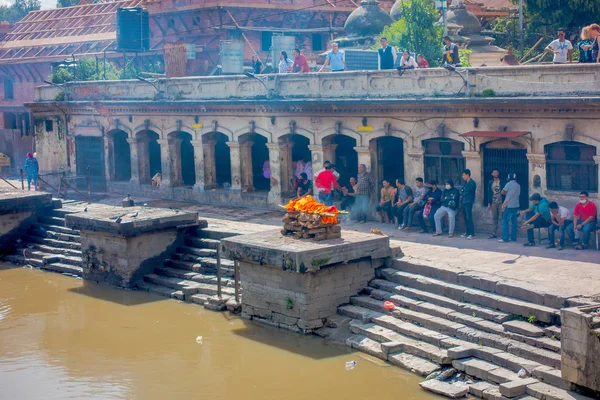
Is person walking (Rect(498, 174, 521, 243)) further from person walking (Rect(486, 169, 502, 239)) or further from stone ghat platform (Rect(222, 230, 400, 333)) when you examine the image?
stone ghat platform (Rect(222, 230, 400, 333))

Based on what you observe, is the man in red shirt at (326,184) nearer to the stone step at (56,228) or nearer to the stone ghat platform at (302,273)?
the stone ghat platform at (302,273)

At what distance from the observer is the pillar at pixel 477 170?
60.4 ft

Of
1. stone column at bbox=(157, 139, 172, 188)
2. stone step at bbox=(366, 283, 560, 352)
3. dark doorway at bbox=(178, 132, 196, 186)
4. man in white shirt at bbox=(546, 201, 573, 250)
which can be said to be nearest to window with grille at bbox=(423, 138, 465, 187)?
man in white shirt at bbox=(546, 201, 573, 250)

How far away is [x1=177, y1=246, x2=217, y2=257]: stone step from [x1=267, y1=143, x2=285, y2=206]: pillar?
13.8 ft

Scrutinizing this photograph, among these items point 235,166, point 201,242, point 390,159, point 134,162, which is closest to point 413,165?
point 390,159

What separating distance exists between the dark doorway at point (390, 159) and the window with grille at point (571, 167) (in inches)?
178

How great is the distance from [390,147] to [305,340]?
7936 mm

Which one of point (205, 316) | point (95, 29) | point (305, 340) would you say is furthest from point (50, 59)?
point (305, 340)

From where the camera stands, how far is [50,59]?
1570 inches

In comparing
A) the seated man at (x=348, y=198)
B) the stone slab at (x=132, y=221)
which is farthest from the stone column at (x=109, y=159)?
the seated man at (x=348, y=198)

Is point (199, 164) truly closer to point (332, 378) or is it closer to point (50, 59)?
point (332, 378)

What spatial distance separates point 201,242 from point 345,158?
18.2 feet

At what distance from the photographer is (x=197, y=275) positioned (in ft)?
59.2

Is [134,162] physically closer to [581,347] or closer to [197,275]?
[197,275]
